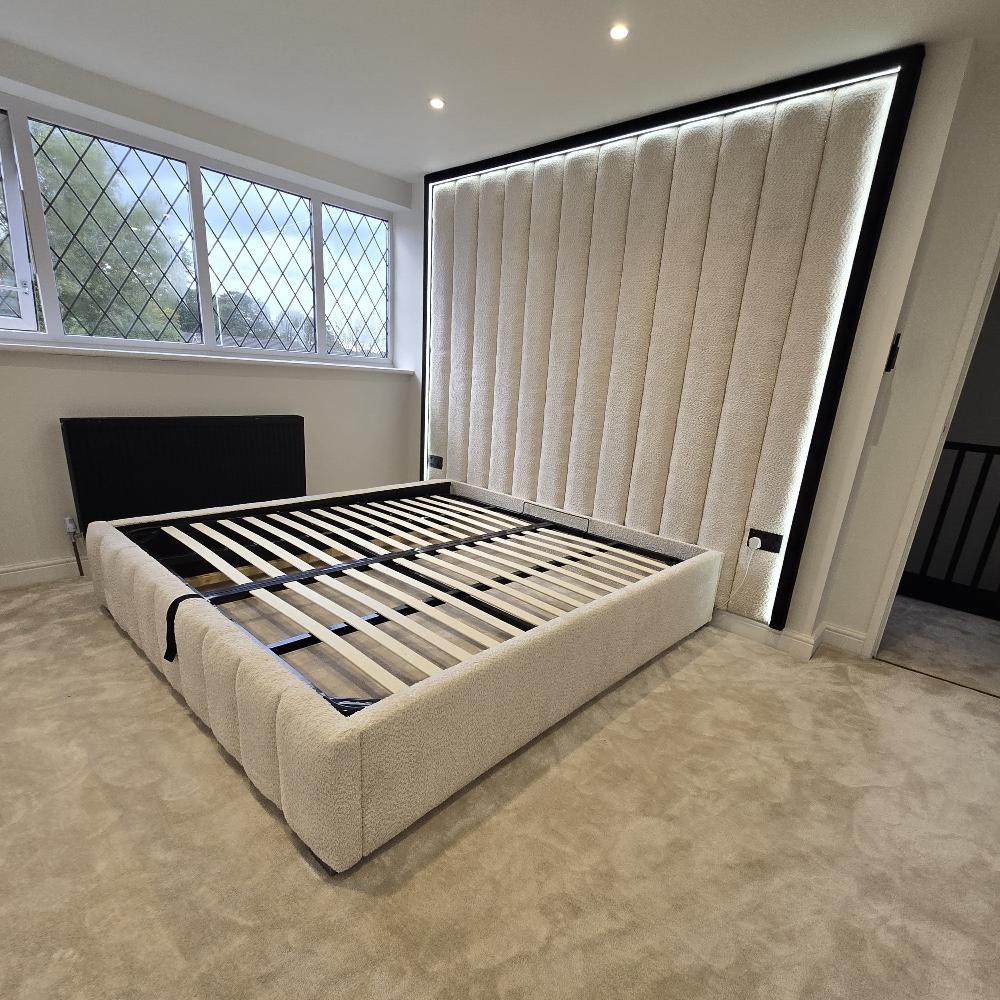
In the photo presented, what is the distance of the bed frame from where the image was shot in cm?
112

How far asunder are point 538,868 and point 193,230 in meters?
3.31

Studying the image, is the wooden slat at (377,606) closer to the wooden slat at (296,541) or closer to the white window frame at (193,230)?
the wooden slat at (296,541)

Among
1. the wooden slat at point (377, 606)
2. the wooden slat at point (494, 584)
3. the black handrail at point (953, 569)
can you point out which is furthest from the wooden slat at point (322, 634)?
the black handrail at point (953, 569)

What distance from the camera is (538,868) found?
46.9 inches

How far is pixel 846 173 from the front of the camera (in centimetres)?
191

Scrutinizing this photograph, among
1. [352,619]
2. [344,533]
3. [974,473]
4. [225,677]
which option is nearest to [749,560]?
[352,619]

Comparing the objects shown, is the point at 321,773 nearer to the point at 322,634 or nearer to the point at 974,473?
the point at 322,634

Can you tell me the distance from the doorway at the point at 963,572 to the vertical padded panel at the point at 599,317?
158 centimetres

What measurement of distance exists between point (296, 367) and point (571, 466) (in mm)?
1760

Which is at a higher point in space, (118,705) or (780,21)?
(780,21)

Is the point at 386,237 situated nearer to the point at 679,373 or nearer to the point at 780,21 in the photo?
the point at 679,373

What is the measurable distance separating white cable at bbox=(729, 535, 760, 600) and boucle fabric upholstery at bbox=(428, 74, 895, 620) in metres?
0.01

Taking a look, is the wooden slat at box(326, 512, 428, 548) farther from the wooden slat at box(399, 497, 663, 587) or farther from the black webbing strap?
the black webbing strap

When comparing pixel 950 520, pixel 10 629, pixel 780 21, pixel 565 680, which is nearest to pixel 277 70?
pixel 780 21
